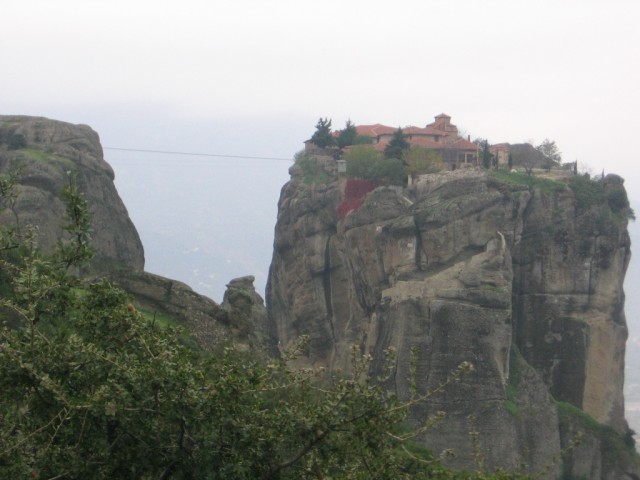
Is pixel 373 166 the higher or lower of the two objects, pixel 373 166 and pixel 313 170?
the higher

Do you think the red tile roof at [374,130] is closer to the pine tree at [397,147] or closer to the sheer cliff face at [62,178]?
the pine tree at [397,147]

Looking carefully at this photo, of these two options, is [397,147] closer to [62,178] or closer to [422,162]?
[422,162]

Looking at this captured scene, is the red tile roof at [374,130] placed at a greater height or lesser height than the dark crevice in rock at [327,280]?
greater

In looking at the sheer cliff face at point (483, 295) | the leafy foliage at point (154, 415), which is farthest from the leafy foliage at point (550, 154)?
the leafy foliage at point (154, 415)

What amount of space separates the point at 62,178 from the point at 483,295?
16322 millimetres

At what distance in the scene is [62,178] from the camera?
168 ft

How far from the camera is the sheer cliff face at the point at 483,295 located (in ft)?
171

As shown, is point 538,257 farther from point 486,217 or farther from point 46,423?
point 46,423

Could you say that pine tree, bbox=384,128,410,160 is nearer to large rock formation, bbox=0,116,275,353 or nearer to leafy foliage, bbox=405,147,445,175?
leafy foliage, bbox=405,147,445,175

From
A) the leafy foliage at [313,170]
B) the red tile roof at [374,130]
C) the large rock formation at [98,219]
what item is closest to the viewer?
the large rock formation at [98,219]

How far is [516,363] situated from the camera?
2157 inches

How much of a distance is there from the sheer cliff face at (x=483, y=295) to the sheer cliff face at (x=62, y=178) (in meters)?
10.1

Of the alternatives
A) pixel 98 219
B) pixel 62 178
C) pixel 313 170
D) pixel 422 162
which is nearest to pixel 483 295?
pixel 422 162

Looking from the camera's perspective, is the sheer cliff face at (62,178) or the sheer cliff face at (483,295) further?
the sheer cliff face at (483,295)
